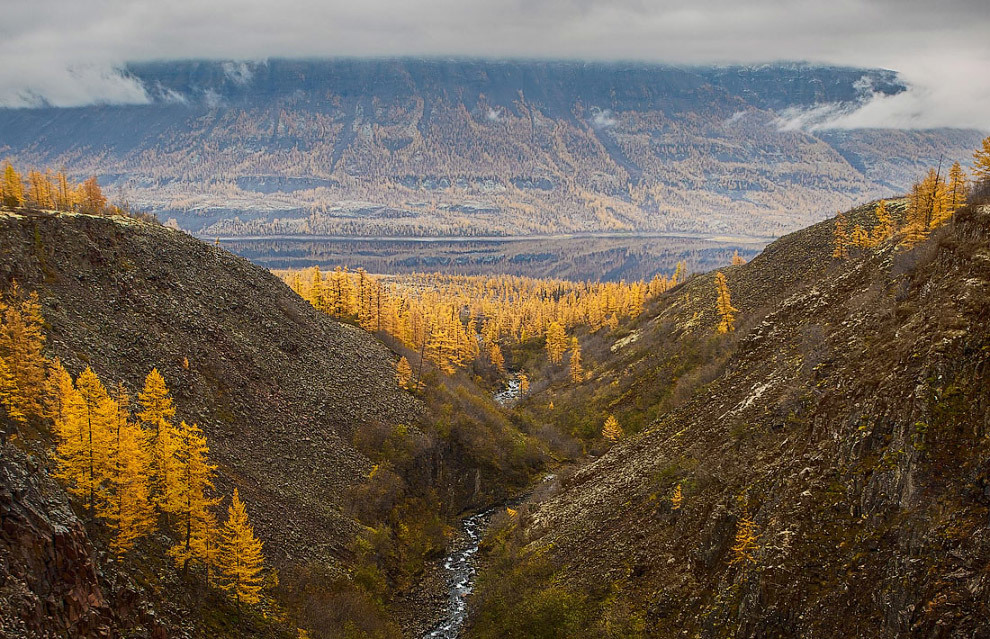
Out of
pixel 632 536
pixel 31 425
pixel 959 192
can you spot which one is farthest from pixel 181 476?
pixel 959 192

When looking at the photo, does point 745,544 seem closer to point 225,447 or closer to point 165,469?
point 165,469

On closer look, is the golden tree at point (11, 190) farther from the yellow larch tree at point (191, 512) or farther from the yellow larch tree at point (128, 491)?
the yellow larch tree at point (191, 512)

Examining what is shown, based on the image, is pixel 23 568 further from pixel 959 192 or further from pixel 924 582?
pixel 959 192

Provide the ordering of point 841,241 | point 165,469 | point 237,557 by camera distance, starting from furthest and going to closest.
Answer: point 841,241 < point 237,557 < point 165,469

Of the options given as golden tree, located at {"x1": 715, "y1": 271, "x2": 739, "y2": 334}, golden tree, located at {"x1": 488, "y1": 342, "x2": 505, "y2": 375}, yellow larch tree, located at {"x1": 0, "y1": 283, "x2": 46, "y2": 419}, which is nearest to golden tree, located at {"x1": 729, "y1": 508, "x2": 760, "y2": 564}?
yellow larch tree, located at {"x1": 0, "y1": 283, "x2": 46, "y2": 419}

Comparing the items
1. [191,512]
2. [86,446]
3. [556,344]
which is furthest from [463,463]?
[556,344]

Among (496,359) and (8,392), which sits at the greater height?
(8,392)

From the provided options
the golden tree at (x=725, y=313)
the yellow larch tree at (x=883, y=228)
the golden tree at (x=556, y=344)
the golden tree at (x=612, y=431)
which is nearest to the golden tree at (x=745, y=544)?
the golden tree at (x=612, y=431)
